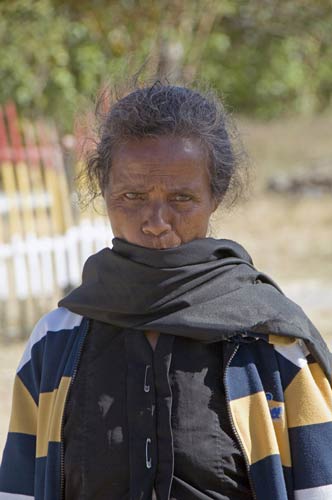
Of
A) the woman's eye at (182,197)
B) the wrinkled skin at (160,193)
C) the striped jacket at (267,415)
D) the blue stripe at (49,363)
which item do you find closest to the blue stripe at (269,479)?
the striped jacket at (267,415)

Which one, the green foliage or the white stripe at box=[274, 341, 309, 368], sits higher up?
the green foliage

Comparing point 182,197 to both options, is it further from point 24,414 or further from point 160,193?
point 24,414

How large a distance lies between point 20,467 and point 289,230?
1177 centimetres

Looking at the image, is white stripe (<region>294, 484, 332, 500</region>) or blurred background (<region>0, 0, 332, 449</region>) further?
blurred background (<region>0, 0, 332, 449</region>)

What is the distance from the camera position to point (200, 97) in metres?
2.15

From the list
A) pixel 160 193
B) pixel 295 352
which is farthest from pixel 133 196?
pixel 295 352

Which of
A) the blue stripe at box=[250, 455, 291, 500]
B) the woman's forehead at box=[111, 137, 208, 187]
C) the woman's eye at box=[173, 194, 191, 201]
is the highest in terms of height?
the woman's forehead at box=[111, 137, 208, 187]

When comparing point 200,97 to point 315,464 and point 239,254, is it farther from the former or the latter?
point 315,464

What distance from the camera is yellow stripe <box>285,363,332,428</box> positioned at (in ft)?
6.40

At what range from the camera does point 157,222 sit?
1.97 m

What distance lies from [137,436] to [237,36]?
42.3 ft

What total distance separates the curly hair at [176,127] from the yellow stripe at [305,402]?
16.5 inches

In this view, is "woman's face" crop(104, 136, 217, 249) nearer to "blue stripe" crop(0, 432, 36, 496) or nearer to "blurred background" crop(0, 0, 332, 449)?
"blurred background" crop(0, 0, 332, 449)

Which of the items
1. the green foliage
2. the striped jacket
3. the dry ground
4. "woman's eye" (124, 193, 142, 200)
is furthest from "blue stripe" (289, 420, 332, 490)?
the green foliage
